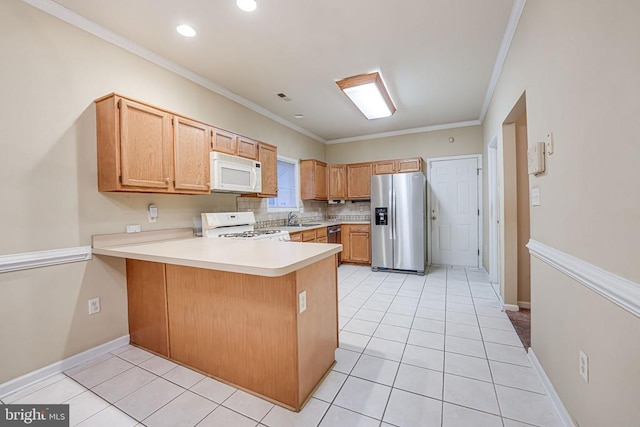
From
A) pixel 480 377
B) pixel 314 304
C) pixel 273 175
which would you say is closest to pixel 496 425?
pixel 480 377

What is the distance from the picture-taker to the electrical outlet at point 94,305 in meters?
2.17

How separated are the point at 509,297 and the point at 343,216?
3554 millimetres

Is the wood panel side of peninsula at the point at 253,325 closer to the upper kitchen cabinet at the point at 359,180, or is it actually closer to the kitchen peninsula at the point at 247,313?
the kitchen peninsula at the point at 247,313

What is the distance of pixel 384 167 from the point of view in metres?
5.29

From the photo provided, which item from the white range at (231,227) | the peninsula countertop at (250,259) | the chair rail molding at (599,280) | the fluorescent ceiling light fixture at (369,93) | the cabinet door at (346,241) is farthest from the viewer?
the cabinet door at (346,241)

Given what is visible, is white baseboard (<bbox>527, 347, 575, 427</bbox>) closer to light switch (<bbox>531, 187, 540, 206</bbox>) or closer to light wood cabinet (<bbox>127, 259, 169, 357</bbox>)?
light switch (<bbox>531, 187, 540, 206</bbox>)

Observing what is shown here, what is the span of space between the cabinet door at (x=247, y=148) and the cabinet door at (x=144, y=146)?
2.91ft

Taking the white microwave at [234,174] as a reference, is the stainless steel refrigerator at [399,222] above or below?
below

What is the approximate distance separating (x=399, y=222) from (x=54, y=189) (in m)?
4.32

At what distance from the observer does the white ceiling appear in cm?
208

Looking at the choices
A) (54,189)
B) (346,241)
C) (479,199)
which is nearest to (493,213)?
(479,199)

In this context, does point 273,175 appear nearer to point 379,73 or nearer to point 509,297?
point 379,73

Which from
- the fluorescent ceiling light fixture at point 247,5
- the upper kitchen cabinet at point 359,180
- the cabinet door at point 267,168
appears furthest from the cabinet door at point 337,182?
the fluorescent ceiling light fixture at point 247,5

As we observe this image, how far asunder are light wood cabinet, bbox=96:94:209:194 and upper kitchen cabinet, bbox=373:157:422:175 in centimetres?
357
